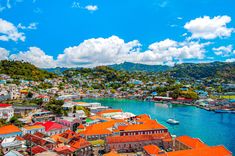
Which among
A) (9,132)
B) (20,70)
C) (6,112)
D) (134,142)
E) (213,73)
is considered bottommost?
(134,142)

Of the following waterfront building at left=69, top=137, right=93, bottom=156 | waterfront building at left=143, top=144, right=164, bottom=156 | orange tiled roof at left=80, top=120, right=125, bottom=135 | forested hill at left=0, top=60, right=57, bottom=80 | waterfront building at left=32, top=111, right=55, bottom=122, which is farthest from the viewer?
forested hill at left=0, top=60, right=57, bottom=80

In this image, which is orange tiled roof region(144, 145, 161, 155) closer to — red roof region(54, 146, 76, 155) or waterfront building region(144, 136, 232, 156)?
waterfront building region(144, 136, 232, 156)

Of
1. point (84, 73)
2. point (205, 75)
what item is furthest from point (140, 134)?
point (205, 75)

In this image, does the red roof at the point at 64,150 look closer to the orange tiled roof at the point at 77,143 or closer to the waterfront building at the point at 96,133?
the orange tiled roof at the point at 77,143

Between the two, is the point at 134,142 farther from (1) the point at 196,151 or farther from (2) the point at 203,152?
(2) the point at 203,152

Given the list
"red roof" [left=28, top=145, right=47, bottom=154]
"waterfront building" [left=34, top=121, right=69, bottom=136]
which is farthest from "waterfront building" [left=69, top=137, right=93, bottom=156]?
"waterfront building" [left=34, top=121, right=69, bottom=136]

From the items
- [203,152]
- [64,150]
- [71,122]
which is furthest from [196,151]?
[71,122]

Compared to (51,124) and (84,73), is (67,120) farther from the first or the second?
(84,73)

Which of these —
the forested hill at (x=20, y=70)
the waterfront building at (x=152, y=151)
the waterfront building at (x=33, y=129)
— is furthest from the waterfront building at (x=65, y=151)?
the forested hill at (x=20, y=70)
